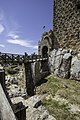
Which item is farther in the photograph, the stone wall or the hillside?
the stone wall

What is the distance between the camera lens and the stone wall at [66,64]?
63.8 feet

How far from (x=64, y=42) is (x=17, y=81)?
8.35 metres

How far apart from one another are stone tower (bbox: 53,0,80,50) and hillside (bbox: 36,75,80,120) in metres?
5.52

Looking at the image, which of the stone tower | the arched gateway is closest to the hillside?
the stone tower

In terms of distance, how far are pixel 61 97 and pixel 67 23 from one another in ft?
37.4

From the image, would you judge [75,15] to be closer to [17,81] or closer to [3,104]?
[17,81]

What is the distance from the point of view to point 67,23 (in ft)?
74.6

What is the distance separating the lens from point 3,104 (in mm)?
3174

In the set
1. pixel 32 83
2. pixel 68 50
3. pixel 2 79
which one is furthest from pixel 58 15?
pixel 2 79

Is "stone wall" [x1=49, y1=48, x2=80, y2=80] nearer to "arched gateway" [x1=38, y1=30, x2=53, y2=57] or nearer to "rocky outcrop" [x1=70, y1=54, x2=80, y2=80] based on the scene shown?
"rocky outcrop" [x1=70, y1=54, x2=80, y2=80]

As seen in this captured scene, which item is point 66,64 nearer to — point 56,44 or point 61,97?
point 56,44

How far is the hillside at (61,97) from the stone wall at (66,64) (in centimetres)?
89

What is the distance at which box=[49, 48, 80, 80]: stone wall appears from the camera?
1944 cm

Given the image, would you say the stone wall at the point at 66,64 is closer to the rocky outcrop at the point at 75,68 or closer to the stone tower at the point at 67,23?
the rocky outcrop at the point at 75,68
